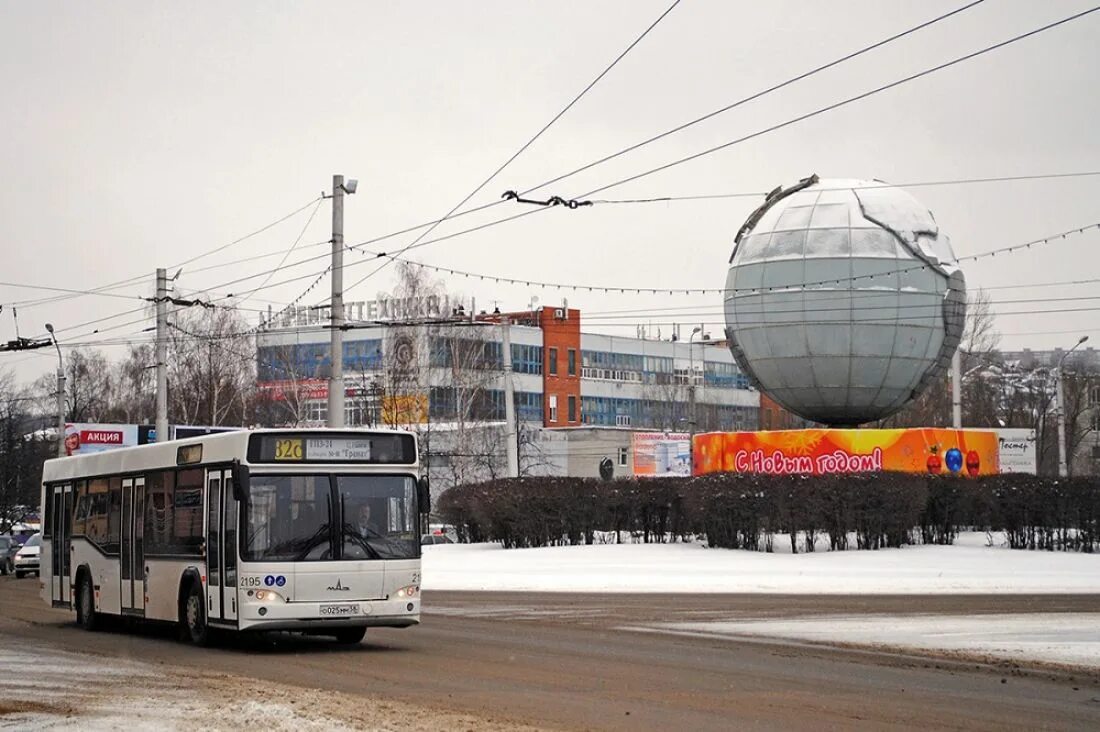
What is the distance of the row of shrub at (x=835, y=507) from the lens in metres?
35.6

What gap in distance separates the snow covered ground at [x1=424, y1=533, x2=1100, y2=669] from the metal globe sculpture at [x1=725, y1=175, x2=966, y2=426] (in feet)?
19.0

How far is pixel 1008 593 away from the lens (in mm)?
26828

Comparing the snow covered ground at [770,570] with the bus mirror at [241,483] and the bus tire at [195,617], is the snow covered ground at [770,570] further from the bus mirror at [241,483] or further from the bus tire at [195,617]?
the bus mirror at [241,483]

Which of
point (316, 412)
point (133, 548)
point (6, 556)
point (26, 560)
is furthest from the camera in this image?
point (316, 412)

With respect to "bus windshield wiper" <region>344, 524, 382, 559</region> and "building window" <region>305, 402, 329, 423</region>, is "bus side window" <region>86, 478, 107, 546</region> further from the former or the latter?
"building window" <region>305, 402, 329, 423</region>

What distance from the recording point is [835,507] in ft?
117

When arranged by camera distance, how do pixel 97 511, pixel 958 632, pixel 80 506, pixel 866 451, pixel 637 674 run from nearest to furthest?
pixel 637 674, pixel 958 632, pixel 97 511, pixel 80 506, pixel 866 451

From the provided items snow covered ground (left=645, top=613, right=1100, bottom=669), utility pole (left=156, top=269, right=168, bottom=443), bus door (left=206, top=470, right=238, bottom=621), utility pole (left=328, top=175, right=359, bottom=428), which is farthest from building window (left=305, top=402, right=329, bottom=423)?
bus door (left=206, top=470, right=238, bottom=621)

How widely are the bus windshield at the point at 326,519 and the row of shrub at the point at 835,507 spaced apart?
19388mm

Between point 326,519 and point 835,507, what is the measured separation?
2075 cm

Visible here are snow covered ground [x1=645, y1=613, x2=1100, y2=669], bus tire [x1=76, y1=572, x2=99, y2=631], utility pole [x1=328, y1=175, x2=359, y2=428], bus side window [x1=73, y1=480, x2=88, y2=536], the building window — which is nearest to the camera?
→ snow covered ground [x1=645, y1=613, x2=1100, y2=669]

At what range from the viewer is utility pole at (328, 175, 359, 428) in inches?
1242

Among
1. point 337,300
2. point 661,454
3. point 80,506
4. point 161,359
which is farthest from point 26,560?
point 661,454

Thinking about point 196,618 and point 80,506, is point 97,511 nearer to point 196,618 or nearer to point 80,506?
point 80,506
